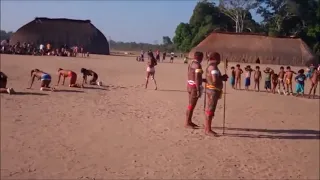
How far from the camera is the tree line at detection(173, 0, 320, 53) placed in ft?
177

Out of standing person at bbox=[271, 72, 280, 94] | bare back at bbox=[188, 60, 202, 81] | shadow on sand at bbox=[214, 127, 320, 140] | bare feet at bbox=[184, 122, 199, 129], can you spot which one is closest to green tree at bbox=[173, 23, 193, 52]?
standing person at bbox=[271, 72, 280, 94]

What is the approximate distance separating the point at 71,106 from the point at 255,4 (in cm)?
5097

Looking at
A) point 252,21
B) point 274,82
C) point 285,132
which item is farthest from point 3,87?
point 252,21

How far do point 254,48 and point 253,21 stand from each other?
11.2m

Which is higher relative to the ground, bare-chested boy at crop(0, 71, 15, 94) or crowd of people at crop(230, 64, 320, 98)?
bare-chested boy at crop(0, 71, 15, 94)

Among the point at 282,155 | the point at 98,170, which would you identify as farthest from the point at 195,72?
the point at 98,170

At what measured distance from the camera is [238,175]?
22.6 ft

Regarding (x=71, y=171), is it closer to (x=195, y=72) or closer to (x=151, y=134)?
(x=151, y=134)

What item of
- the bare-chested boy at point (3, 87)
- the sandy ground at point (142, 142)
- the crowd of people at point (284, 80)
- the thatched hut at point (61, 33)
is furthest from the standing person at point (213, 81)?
the thatched hut at point (61, 33)

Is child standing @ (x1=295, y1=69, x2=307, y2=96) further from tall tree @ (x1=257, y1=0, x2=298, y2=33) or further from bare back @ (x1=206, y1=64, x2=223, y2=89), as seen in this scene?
tall tree @ (x1=257, y1=0, x2=298, y2=33)

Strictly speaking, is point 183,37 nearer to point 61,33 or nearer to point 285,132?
point 61,33

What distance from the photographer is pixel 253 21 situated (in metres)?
62.2

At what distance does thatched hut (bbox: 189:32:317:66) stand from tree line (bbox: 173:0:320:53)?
1775 millimetres

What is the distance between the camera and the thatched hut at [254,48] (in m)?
51.3
